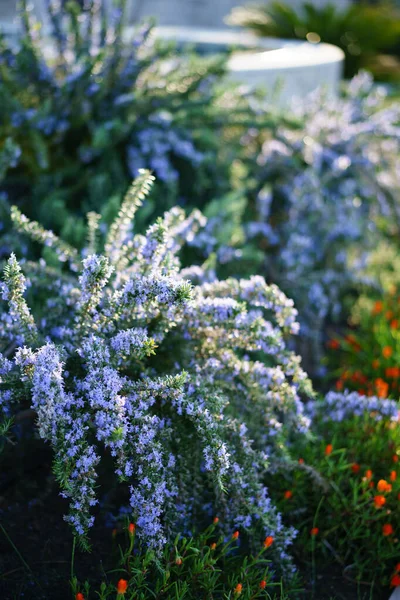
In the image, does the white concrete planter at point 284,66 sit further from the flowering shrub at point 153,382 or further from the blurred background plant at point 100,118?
the flowering shrub at point 153,382

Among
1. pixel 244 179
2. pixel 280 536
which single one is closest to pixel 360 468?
pixel 280 536

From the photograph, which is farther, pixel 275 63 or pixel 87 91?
pixel 275 63

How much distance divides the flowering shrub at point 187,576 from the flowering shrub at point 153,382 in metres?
0.07

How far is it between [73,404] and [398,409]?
4.47ft

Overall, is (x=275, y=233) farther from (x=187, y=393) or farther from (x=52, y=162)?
(x=187, y=393)

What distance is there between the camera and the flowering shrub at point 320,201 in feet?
12.3

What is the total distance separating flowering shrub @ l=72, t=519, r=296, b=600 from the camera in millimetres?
1827

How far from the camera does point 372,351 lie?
12.0 ft

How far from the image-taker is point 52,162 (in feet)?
12.2

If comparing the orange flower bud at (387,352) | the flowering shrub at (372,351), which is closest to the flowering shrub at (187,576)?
the flowering shrub at (372,351)

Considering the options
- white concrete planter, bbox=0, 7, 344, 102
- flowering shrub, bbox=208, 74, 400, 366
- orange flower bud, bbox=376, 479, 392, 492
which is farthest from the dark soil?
white concrete planter, bbox=0, 7, 344, 102

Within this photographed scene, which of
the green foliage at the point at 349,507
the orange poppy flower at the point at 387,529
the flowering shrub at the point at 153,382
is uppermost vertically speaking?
the flowering shrub at the point at 153,382

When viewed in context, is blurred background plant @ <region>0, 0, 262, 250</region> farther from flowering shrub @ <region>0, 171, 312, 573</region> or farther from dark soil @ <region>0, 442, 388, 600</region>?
dark soil @ <region>0, 442, 388, 600</region>

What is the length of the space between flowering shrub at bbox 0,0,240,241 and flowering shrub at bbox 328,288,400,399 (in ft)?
3.63
